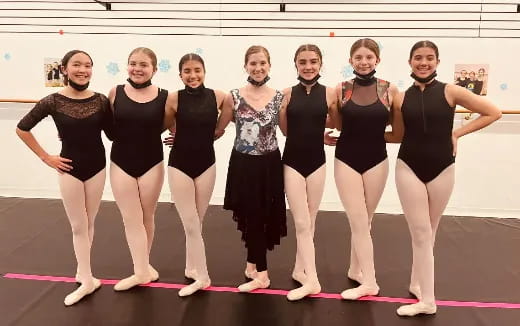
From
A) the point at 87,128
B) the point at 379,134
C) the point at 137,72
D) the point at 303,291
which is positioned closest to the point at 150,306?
the point at 303,291

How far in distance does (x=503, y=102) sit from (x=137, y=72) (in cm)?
373

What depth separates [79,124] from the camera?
2.34 meters

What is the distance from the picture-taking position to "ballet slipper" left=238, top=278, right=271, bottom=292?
103 inches

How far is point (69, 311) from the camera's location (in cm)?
238

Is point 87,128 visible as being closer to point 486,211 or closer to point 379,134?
point 379,134

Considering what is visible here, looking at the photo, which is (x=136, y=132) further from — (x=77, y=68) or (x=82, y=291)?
(x=82, y=291)

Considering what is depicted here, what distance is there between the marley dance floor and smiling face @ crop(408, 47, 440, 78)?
1.37m

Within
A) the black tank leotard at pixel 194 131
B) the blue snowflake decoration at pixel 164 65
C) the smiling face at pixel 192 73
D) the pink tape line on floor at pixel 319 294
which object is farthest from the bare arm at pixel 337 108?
the blue snowflake decoration at pixel 164 65

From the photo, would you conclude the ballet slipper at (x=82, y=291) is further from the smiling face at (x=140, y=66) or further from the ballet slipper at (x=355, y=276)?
the ballet slipper at (x=355, y=276)

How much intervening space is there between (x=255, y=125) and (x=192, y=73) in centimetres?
47

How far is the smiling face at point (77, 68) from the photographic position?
92.1 inches

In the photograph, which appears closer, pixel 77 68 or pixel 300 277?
pixel 77 68

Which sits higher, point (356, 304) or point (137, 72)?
point (137, 72)

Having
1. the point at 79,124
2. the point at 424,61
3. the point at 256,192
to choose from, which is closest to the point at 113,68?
the point at 79,124
